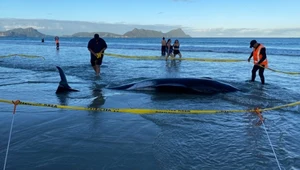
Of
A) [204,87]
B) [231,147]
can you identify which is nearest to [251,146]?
[231,147]

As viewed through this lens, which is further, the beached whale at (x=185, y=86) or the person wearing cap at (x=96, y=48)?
the person wearing cap at (x=96, y=48)

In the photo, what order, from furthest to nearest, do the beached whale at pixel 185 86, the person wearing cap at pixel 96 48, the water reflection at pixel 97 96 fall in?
the person wearing cap at pixel 96 48 < the beached whale at pixel 185 86 < the water reflection at pixel 97 96

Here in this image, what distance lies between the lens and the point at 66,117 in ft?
21.4

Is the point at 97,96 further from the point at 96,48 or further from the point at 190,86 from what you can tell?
the point at 96,48

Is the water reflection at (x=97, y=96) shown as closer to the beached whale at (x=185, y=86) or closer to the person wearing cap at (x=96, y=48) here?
the beached whale at (x=185, y=86)

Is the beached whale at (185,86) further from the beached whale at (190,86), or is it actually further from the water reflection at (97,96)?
the water reflection at (97,96)

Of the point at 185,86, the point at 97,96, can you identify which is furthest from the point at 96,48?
the point at 185,86

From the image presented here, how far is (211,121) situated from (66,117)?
125 inches

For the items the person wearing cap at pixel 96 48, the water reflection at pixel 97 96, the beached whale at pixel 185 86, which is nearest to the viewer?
the water reflection at pixel 97 96

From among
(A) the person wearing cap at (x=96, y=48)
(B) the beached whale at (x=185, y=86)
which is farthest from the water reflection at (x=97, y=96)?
(A) the person wearing cap at (x=96, y=48)

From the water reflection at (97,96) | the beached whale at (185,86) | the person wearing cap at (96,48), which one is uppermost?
the person wearing cap at (96,48)

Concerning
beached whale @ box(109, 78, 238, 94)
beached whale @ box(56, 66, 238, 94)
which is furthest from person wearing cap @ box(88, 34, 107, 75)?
beached whale @ box(109, 78, 238, 94)

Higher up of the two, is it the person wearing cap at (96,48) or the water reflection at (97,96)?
the person wearing cap at (96,48)

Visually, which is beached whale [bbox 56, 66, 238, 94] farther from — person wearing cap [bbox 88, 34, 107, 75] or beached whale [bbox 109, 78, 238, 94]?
person wearing cap [bbox 88, 34, 107, 75]
